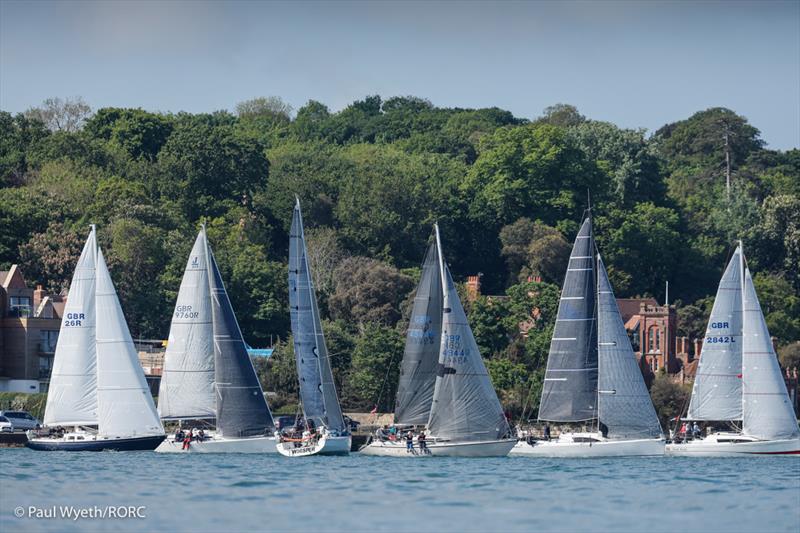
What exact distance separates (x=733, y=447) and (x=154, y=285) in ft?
131

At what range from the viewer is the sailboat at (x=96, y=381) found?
234ft

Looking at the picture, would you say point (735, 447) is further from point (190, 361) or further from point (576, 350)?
point (190, 361)

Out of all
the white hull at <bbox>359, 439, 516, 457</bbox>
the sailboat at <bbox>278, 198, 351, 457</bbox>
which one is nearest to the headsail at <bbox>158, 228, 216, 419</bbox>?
the sailboat at <bbox>278, 198, 351, 457</bbox>

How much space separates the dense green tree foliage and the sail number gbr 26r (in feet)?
52.4

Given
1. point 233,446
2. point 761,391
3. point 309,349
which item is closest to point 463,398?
point 309,349

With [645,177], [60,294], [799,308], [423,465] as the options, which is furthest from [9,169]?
[423,465]

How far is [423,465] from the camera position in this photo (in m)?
65.0

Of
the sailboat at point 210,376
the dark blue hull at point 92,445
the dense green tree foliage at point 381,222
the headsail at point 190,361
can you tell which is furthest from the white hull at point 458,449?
the dense green tree foliage at point 381,222

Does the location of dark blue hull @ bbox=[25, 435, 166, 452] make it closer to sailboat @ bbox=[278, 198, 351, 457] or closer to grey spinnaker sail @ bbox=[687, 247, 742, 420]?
sailboat @ bbox=[278, 198, 351, 457]

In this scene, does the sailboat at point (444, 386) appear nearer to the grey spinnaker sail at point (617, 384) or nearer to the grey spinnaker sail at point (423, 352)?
the grey spinnaker sail at point (423, 352)

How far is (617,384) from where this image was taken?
235 feet

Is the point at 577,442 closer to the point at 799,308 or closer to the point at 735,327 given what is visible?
the point at 735,327

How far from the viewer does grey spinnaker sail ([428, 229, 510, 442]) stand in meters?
68.8

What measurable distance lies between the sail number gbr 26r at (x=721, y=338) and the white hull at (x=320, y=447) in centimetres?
1666
